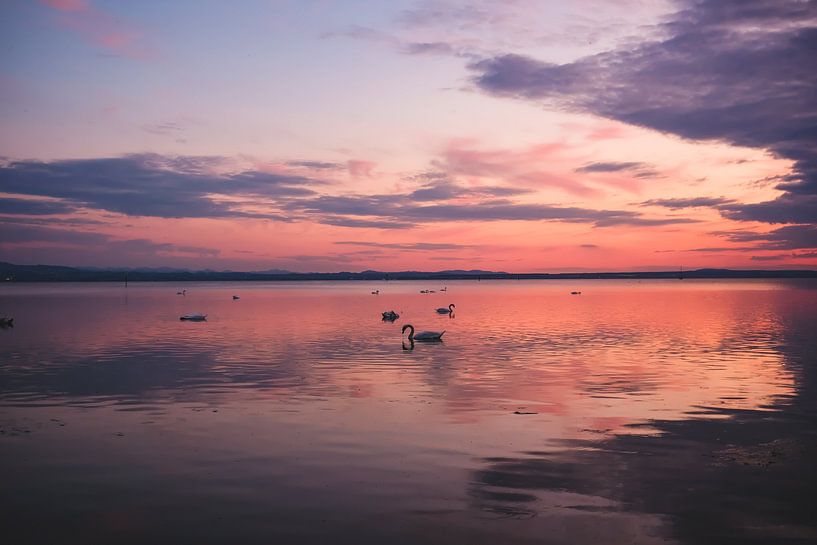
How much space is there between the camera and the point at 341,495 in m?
15.1

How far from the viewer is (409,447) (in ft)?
62.9

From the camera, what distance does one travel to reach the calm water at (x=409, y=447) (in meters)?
13.4

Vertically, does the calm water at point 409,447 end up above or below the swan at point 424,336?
below

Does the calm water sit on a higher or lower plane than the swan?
lower

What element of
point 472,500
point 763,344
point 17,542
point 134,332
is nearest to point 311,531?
point 472,500

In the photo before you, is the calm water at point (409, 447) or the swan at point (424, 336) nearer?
the calm water at point (409, 447)

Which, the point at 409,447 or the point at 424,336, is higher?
the point at 424,336

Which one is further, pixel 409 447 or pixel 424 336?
pixel 424 336

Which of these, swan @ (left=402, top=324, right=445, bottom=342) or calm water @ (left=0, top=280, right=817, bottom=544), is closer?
calm water @ (left=0, top=280, right=817, bottom=544)

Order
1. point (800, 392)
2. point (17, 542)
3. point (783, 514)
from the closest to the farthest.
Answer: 1. point (17, 542)
2. point (783, 514)
3. point (800, 392)

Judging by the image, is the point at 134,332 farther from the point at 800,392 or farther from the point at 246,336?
the point at 800,392

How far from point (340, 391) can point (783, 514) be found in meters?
17.7

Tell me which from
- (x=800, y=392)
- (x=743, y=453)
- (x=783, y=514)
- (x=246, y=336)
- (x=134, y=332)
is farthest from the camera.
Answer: (x=134, y=332)

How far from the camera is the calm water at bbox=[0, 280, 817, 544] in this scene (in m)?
13.4
